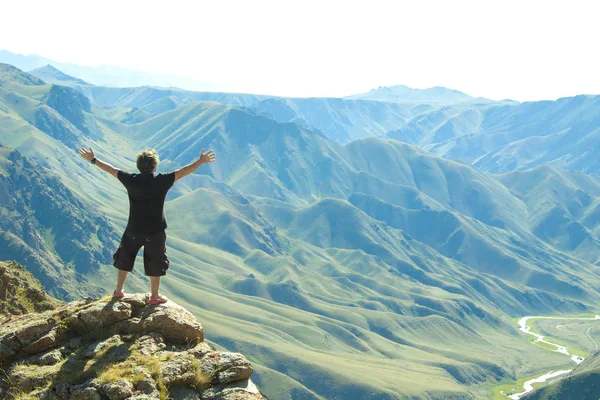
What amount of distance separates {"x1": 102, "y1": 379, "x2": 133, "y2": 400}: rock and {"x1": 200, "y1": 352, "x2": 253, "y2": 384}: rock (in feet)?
7.68

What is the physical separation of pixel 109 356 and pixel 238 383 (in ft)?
13.8

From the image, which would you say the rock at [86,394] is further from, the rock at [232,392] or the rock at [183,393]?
the rock at [232,392]

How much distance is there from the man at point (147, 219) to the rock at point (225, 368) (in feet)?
14.0

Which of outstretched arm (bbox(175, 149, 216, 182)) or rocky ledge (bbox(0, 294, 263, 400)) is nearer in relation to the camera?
rocky ledge (bbox(0, 294, 263, 400))

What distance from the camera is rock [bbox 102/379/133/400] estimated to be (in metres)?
19.1

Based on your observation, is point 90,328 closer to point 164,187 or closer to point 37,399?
point 37,399

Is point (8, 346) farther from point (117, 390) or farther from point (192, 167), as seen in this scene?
point (192, 167)

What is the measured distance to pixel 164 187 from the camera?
23469 mm

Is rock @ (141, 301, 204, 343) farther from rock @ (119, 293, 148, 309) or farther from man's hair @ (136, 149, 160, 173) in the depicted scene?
man's hair @ (136, 149, 160, 173)

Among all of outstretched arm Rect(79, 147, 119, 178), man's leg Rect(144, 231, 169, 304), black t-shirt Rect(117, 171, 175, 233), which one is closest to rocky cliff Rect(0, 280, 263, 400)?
man's leg Rect(144, 231, 169, 304)

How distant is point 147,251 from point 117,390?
6.11m

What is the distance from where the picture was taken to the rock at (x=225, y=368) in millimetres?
20377

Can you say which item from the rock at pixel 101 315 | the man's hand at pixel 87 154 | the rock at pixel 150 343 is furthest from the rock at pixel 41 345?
the man's hand at pixel 87 154

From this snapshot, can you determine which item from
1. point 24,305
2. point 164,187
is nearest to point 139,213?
point 164,187
